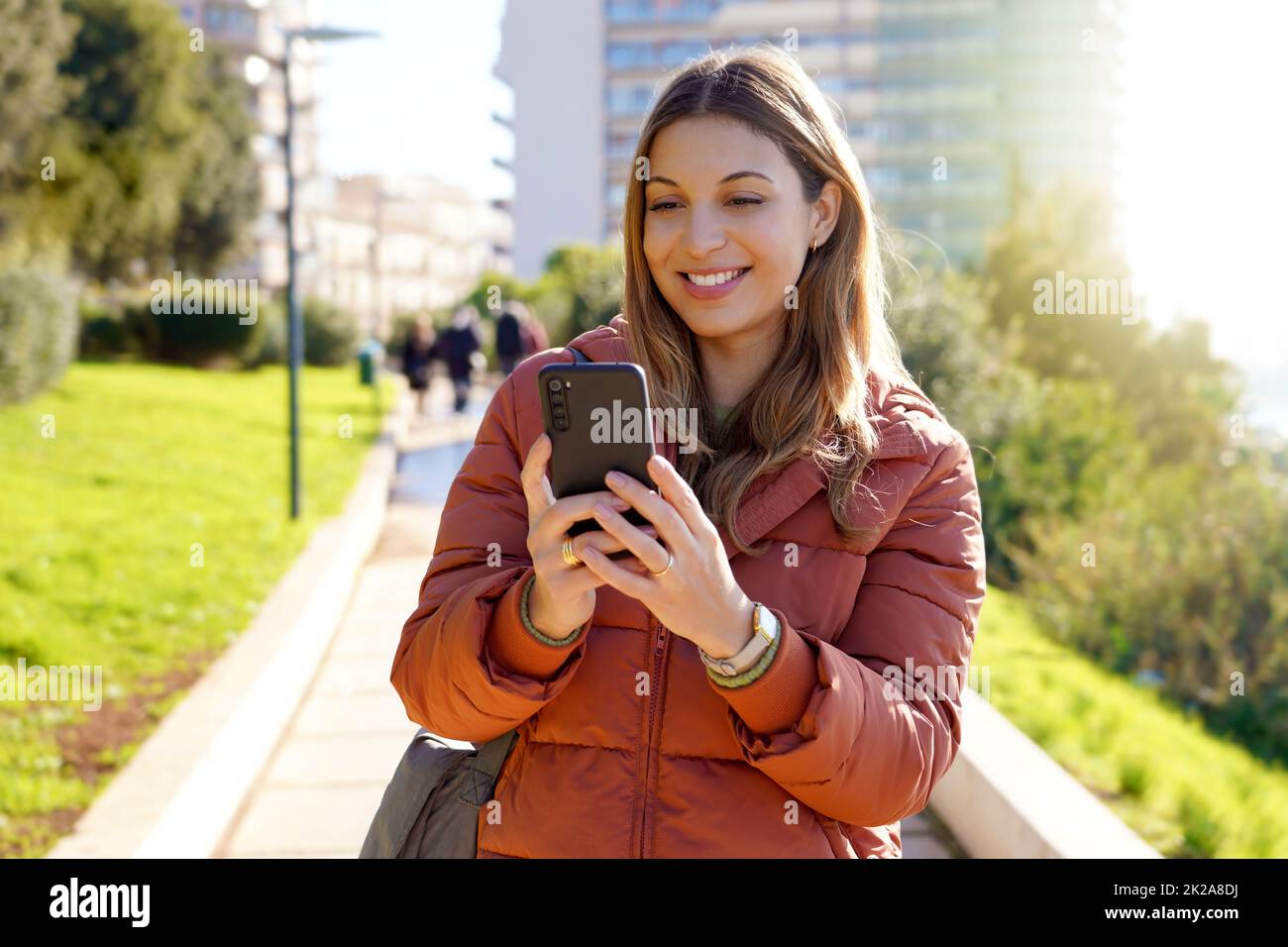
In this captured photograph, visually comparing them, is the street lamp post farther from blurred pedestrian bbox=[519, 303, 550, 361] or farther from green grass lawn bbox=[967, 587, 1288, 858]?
blurred pedestrian bbox=[519, 303, 550, 361]

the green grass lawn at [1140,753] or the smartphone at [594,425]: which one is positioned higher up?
the smartphone at [594,425]

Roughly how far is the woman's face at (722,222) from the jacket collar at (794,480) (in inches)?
7.6

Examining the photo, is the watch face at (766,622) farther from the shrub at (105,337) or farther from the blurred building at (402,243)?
the blurred building at (402,243)

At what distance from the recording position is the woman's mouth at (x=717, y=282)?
2014 millimetres

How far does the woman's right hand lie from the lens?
163 centimetres

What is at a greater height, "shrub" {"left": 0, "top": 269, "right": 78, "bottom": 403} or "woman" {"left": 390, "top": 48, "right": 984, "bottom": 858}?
"shrub" {"left": 0, "top": 269, "right": 78, "bottom": 403}

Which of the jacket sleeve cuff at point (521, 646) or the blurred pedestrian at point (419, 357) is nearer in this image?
the jacket sleeve cuff at point (521, 646)

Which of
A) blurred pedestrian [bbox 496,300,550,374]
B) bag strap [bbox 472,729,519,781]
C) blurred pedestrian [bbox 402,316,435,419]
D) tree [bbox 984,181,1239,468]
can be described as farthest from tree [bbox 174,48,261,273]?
bag strap [bbox 472,729,519,781]

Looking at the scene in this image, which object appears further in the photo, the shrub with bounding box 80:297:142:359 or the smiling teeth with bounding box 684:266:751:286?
the shrub with bounding box 80:297:142:359

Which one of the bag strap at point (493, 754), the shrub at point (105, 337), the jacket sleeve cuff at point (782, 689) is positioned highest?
the shrub at point (105, 337)

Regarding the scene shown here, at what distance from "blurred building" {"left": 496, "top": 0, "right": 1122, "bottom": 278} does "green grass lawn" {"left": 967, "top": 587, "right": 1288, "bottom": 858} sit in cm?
7511

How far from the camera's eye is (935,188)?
300 feet

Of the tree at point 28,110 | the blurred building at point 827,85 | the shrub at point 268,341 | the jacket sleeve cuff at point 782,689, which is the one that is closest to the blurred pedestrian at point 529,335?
the tree at point 28,110
